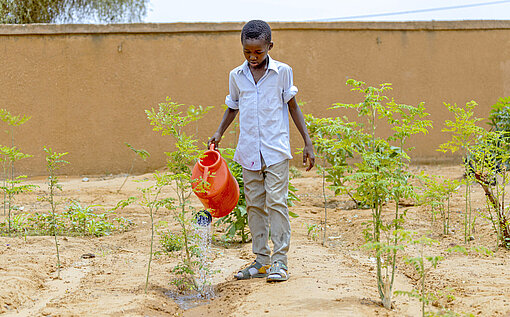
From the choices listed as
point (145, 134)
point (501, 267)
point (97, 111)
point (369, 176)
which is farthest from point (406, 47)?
point (369, 176)

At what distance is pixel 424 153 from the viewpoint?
30.4ft

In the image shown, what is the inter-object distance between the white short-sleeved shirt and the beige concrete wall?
5336 mm

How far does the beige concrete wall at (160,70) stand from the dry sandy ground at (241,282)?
3798 mm

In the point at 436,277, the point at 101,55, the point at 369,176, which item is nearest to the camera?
the point at 369,176

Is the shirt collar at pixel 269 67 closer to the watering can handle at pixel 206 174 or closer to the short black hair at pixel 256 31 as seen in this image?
the short black hair at pixel 256 31

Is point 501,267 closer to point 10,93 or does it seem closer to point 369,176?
point 369,176

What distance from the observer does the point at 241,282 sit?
12.1 ft

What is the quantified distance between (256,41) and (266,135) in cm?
57

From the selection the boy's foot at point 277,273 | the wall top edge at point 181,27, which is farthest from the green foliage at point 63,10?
the boy's foot at point 277,273

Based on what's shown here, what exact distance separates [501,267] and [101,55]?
685 centimetres

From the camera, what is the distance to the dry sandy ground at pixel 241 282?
122 inches

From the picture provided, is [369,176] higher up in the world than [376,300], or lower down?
higher up

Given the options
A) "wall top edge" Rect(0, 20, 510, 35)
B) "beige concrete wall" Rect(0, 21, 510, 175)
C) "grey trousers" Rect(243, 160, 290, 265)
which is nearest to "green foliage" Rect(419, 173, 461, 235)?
"grey trousers" Rect(243, 160, 290, 265)

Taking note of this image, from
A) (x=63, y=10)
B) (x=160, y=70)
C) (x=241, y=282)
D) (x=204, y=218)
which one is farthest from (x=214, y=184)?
(x=63, y=10)
